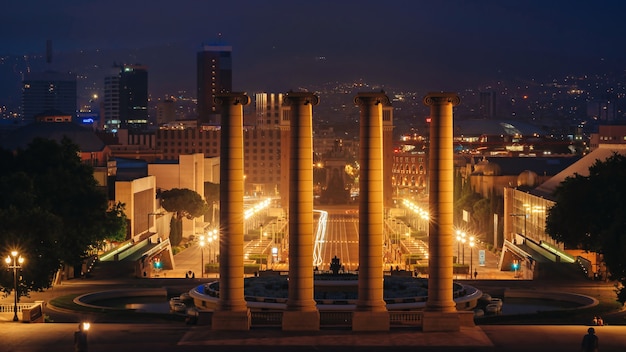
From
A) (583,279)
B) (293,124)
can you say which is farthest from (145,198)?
(293,124)

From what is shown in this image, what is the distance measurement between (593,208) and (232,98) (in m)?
36.9

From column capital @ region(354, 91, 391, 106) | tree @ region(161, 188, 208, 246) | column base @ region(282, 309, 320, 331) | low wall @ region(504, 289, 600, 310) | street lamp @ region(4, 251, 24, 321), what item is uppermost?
column capital @ region(354, 91, 391, 106)

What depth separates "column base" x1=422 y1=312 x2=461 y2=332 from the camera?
217 feet

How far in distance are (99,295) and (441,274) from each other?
29189mm

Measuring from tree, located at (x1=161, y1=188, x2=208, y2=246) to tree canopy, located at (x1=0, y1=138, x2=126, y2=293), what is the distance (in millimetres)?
64012

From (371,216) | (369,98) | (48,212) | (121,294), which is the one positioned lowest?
(121,294)

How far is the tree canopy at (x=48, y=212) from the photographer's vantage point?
8138 cm

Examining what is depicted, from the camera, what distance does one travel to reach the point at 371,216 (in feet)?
214

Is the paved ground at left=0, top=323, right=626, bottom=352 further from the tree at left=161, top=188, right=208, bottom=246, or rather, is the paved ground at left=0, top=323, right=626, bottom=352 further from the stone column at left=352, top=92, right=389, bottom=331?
the tree at left=161, top=188, right=208, bottom=246

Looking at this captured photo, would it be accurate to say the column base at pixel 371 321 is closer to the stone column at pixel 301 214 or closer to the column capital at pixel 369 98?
the stone column at pixel 301 214

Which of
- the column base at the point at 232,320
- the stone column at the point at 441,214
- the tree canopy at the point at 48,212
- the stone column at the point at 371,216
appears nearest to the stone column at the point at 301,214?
the column base at the point at 232,320

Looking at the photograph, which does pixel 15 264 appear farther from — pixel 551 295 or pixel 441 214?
pixel 551 295

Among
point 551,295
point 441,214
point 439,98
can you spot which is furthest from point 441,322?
point 551,295

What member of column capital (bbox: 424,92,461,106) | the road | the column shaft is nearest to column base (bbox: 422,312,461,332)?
the column shaft
